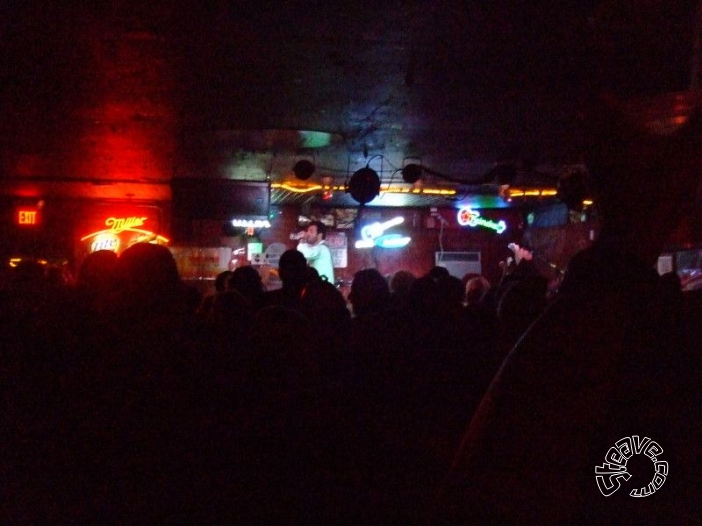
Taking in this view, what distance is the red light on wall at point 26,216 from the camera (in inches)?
482

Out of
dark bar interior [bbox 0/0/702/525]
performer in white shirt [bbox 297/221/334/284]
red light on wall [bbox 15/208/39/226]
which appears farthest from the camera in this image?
performer in white shirt [bbox 297/221/334/284]

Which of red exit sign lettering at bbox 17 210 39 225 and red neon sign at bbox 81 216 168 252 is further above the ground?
red exit sign lettering at bbox 17 210 39 225

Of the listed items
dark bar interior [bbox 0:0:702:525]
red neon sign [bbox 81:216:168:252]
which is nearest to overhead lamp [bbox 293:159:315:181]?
dark bar interior [bbox 0:0:702:525]

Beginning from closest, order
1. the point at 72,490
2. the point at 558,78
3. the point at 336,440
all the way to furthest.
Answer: the point at 72,490 < the point at 336,440 < the point at 558,78

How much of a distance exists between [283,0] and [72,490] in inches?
105

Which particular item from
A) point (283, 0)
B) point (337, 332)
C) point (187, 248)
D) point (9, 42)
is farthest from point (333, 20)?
point (187, 248)

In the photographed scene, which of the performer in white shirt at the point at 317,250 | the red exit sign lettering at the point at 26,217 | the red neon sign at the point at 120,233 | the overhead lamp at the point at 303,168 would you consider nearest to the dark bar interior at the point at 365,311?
the overhead lamp at the point at 303,168

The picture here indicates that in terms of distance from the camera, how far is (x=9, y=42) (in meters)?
4.23

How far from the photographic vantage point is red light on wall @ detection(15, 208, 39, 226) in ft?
40.2

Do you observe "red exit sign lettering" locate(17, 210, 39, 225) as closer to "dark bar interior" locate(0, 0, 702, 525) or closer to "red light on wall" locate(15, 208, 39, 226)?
"red light on wall" locate(15, 208, 39, 226)

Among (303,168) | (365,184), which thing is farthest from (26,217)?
(365,184)

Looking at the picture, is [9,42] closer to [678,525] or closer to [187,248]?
[678,525]

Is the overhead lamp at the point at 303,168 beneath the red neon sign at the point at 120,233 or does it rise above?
above

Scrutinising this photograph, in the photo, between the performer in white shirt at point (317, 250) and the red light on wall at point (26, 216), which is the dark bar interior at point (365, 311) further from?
the red light on wall at point (26, 216)
